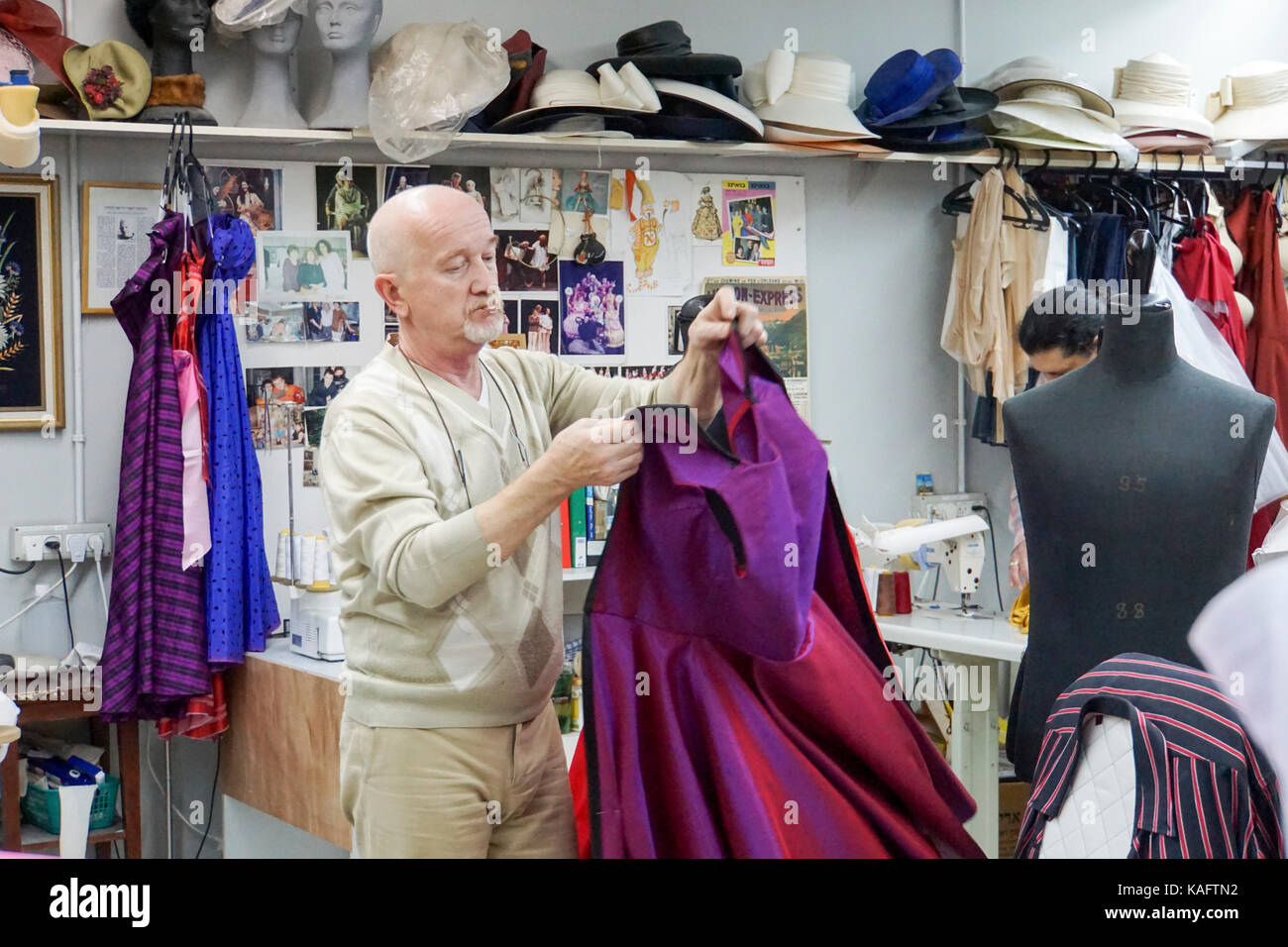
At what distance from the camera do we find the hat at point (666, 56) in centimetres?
343

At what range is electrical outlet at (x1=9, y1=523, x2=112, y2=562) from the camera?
3078 millimetres

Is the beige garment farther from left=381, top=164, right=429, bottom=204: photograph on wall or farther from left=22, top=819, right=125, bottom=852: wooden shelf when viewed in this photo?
left=22, top=819, right=125, bottom=852: wooden shelf

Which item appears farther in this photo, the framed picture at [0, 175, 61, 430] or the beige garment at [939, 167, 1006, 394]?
the beige garment at [939, 167, 1006, 394]

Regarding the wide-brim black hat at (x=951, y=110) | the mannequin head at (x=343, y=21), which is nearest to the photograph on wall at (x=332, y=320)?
the mannequin head at (x=343, y=21)

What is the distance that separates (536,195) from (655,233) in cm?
35

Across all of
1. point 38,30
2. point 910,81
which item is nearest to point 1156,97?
point 910,81

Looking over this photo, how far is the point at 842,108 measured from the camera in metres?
3.65

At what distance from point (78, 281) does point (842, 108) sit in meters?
1.97

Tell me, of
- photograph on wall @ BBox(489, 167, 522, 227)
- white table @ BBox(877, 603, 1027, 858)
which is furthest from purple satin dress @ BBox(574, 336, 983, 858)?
photograph on wall @ BBox(489, 167, 522, 227)

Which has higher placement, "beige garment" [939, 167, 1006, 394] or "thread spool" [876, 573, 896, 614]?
"beige garment" [939, 167, 1006, 394]

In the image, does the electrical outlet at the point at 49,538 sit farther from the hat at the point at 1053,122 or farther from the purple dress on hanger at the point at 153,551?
the hat at the point at 1053,122

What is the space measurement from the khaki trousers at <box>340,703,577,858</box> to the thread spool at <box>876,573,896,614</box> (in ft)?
5.05

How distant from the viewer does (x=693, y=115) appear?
3.48 meters

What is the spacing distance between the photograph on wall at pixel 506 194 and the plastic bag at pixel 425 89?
282 mm
